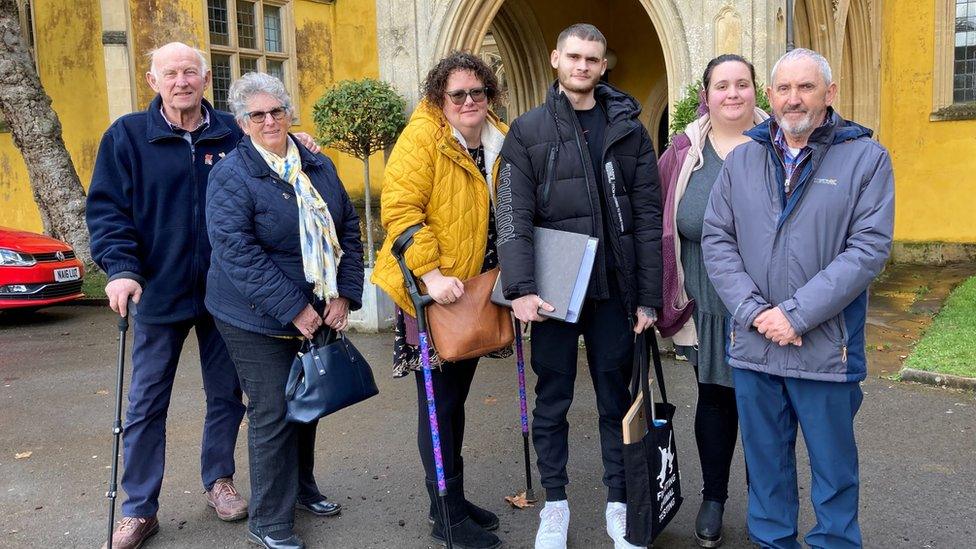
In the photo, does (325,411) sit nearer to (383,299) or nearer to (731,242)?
(731,242)

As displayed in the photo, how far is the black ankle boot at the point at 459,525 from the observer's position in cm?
358

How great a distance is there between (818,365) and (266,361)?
2163mm

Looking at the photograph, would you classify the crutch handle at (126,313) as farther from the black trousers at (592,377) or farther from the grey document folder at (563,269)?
the black trousers at (592,377)

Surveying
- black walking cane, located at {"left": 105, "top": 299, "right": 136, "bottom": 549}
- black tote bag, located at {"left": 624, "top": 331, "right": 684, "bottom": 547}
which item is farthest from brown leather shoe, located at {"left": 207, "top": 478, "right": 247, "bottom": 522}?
→ black tote bag, located at {"left": 624, "top": 331, "right": 684, "bottom": 547}

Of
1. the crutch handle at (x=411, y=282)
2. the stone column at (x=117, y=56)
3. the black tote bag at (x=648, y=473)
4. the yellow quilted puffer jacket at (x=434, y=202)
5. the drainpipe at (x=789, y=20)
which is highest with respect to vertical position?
the stone column at (x=117, y=56)

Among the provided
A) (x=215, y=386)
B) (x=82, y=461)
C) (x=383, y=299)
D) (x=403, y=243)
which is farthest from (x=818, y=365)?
(x=383, y=299)

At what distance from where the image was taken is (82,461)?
16.1ft

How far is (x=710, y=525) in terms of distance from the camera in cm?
355

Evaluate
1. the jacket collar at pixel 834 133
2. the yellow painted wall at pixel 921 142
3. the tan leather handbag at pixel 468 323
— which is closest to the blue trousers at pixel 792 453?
the jacket collar at pixel 834 133

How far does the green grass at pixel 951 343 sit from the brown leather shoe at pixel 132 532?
5.23 m

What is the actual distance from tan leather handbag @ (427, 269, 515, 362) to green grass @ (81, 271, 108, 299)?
836cm

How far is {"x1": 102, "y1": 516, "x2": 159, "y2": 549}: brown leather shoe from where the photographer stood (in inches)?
143

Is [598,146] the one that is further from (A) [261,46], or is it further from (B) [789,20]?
(A) [261,46]

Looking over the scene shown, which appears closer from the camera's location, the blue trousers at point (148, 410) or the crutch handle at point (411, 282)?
the crutch handle at point (411, 282)
